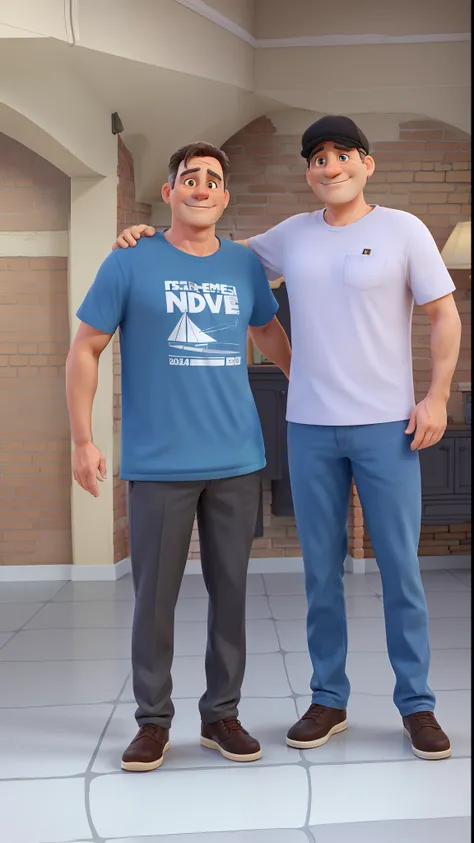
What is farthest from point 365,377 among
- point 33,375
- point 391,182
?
point 391,182

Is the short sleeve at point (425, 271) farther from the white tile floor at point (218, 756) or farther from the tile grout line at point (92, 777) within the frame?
the tile grout line at point (92, 777)

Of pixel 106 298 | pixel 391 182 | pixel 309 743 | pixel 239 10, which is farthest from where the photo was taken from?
pixel 391 182

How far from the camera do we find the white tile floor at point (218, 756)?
2.13 metres

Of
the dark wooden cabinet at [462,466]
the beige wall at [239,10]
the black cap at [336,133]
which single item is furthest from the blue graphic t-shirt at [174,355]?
the dark wooden cabinet at [462,466]

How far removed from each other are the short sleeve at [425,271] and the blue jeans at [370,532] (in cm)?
39

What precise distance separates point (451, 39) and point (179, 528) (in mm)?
4059

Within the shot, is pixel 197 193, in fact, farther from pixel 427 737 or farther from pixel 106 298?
pixel 427 737

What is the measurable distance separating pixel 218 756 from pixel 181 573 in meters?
0.59

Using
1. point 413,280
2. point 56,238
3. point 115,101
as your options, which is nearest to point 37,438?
point 56,238

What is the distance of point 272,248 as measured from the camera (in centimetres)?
261

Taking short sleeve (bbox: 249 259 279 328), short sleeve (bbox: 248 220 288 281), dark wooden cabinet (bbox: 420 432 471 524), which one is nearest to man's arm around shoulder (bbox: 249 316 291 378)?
short sleeve (bbox: 249 259 279 328)

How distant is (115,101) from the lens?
471 centimetres

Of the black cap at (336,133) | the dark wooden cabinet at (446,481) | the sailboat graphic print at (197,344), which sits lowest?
the dark wooden cabinet at (446,481)

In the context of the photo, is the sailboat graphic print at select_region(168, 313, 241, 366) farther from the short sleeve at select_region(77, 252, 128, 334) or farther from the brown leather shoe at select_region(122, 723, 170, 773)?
the brown leather shoe at select_region(122, 723, 170, 773)
